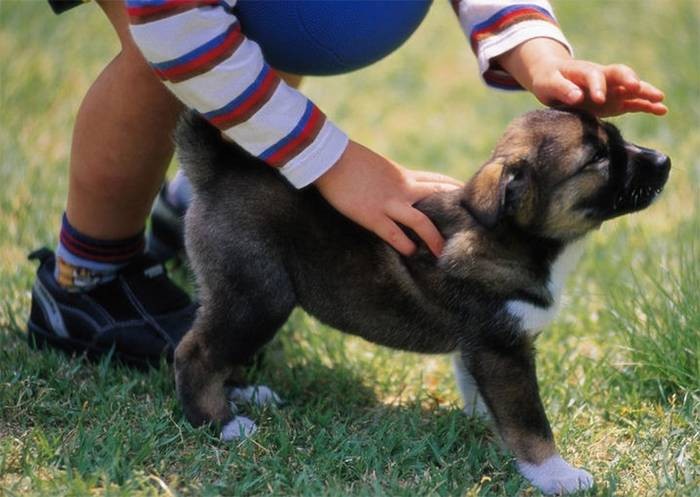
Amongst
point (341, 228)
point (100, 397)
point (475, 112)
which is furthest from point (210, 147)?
point (475, 112)

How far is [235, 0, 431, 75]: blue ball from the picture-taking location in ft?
9.68

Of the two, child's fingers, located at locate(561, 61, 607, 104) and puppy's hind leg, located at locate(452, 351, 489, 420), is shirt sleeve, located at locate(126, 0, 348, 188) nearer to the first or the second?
child's fingers, located at locate(561, 61, 607, 104)

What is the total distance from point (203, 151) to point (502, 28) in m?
0.91

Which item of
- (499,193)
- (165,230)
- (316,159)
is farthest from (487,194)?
(165,230)

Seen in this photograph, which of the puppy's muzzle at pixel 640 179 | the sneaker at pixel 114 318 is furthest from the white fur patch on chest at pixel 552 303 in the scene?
the sneaker at pixel 114 318

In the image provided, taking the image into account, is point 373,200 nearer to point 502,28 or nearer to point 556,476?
point 502,28

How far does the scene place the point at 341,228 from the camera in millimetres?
2949

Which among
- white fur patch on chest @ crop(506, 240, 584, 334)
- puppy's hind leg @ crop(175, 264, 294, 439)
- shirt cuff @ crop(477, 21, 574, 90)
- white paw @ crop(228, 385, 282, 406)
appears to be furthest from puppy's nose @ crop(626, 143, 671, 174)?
white paw @ crop(228, 385, 282, 406)

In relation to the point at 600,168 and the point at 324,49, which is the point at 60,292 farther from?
the point at 600,168

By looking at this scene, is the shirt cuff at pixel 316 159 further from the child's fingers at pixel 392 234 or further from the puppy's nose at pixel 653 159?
the puppy's nose at pixel 653 159

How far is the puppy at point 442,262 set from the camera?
2.79 meters

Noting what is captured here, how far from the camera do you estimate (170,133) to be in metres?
3.21

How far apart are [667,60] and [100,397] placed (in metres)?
3.95

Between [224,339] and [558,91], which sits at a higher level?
[558,91]
